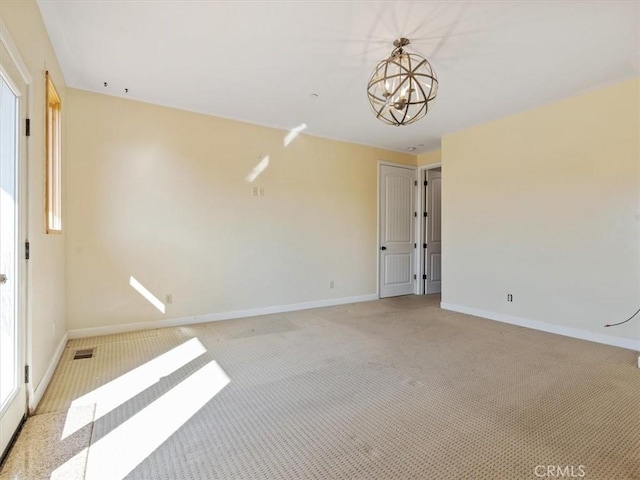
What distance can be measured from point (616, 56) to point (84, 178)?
204 inches

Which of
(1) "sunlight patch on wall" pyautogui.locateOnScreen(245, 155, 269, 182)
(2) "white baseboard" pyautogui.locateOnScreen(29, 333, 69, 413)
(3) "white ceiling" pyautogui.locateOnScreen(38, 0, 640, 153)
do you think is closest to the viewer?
(2) "white baseboard" pyautogui.locateOnScreen(29, 333, 69, 413)

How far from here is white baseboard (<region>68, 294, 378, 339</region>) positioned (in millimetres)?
3631

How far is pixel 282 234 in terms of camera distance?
487 centimetres

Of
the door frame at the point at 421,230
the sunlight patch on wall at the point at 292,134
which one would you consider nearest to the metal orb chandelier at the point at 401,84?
the sunlight patch on wall at the point at 292,134

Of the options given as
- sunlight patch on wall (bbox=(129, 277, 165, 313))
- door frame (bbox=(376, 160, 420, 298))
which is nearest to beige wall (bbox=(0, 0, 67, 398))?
sunlight patch on wall (bbox=(129, 277, 165, 313))

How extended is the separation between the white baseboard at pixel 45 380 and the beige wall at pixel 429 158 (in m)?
5.80

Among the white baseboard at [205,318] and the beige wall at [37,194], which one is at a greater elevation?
the beige wall at [37,194]

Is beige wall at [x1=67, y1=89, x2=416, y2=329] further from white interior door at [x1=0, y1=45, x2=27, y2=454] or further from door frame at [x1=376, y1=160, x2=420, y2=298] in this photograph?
white interior door at [x1=0, y1=45, x2=27, y2=454]

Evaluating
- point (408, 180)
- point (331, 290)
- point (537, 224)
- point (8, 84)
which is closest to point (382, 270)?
point (331, 290)

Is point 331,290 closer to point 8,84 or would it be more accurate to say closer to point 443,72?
point 443,72

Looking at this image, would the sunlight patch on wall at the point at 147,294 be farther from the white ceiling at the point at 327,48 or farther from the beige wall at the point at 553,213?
the beige wall at the point at 553,213

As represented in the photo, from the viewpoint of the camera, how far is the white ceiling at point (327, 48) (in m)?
2.31

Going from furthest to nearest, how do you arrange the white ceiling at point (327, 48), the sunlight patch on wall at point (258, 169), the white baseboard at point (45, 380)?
the sunlight patch on wall at point (258, 169) < the white ceiling at point (327, 48) < the white baseboard at point (45, 380)

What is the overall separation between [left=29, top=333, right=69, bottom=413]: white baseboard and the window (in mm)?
1049
